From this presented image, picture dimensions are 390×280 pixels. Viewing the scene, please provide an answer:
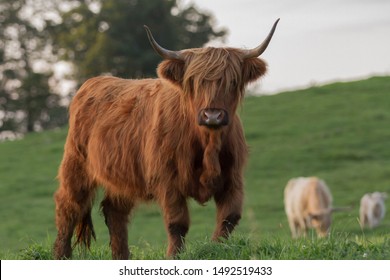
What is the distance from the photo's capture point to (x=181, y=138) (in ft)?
20.3

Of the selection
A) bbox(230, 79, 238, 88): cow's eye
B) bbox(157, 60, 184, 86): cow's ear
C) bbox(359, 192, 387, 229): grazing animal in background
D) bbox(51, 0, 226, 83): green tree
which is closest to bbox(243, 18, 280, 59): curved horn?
bbox(230, 79, 238, 88): cow's eye

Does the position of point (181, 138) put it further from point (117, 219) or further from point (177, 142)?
point (117, 219)

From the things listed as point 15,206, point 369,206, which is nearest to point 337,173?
point 369,206

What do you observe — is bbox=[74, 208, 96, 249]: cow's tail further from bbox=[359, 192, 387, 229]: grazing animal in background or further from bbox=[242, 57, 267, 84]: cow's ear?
bbox=[359, 192, 387, 229]: grazing animal in background

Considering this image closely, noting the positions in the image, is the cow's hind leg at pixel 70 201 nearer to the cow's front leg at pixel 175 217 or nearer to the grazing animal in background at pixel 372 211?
the cow's front leg at pixel 175 217

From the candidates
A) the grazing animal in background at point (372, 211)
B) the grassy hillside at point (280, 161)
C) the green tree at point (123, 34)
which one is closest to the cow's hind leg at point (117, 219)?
the grassy hillside at point (280, 161)

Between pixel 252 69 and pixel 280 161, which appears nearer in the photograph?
pixel 252 69

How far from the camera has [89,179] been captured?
734cm

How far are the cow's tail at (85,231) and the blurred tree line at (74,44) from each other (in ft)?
105

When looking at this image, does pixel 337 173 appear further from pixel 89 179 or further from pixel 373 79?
pixel 89 179

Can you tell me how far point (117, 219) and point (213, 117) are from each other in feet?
6.91

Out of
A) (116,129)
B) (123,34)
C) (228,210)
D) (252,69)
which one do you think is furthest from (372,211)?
(123,34)

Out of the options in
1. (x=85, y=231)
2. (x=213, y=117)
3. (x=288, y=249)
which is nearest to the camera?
(x=288, y=249)

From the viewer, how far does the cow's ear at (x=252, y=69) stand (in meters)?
6.23
